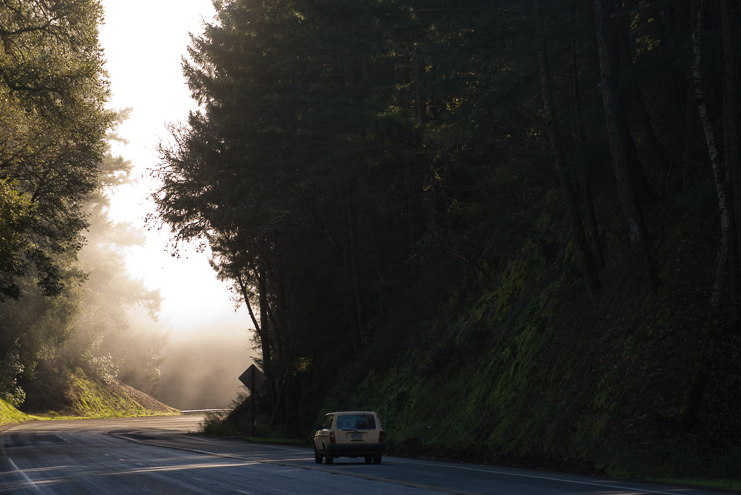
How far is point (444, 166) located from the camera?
30359 mm

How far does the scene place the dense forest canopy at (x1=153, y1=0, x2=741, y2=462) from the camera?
1884cm

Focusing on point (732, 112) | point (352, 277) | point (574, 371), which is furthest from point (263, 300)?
point (732, 112)

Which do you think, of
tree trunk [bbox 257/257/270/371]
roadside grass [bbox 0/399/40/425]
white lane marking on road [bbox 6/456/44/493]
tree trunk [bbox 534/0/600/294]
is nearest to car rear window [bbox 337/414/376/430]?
tree trunk [bbox 534/0/600/294]

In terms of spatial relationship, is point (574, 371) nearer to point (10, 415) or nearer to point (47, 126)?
point (47, 126)

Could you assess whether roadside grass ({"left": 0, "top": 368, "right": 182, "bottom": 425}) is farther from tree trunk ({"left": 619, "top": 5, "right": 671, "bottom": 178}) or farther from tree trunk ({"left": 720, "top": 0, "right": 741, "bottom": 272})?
tree trunk ({"left": 720, "top": 0, "right": 741, "bottom": 272})

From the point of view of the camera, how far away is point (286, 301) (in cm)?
4419

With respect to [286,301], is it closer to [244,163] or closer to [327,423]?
[244,163]

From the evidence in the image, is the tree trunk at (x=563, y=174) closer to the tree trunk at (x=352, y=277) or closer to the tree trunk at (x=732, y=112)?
the tree trunk at (x=732, y=112)

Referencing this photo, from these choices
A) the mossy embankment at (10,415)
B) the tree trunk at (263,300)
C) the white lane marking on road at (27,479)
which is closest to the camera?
the white lane marking on road at (27,479)

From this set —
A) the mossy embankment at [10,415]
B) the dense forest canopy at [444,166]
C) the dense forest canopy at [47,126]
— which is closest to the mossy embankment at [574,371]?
the dense forest canopy at [444,166]

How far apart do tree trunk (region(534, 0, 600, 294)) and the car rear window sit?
7719mm

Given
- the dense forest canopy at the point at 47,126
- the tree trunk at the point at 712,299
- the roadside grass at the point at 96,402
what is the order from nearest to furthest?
the tree trunk at the point at 712,299
the dense forest canopy at the point at 47,126
the roadside grass at the point at 96,402

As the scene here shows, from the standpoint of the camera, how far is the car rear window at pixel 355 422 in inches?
798

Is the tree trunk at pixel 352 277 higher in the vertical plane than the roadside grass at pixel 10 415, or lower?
higher
